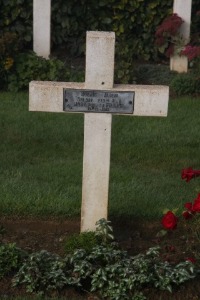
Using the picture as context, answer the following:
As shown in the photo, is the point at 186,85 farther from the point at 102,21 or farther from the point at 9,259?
the point at 9,259

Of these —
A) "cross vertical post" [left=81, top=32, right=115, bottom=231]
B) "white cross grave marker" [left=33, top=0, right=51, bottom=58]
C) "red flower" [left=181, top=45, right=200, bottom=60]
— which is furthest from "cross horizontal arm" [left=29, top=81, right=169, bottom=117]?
"white cross grave marker" [left=33, top=0, right=51, bottom=58]

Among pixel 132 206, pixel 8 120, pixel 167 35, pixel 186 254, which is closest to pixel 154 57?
pixel 167 35

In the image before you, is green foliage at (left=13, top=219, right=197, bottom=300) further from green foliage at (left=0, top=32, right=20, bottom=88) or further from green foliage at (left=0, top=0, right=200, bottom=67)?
green foliage at (left=0, top=0, right=200, bottom=67)

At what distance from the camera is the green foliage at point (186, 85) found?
11.2 meters

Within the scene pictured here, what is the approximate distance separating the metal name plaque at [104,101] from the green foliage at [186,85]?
17.8ft

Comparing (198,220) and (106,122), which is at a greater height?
(106,122)

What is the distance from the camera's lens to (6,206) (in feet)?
21.7

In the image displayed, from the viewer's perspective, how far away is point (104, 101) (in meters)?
5.81

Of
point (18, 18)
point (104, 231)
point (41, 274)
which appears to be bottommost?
point (41, 274)

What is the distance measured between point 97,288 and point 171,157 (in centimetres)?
330

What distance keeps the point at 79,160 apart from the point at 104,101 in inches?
93.8

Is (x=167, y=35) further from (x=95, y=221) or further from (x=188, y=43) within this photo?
(x=95, y=221)

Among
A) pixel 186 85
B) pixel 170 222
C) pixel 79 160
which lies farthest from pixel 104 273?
pixel 186 85

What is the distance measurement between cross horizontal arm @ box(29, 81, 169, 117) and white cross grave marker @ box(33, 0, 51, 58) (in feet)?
20.4
